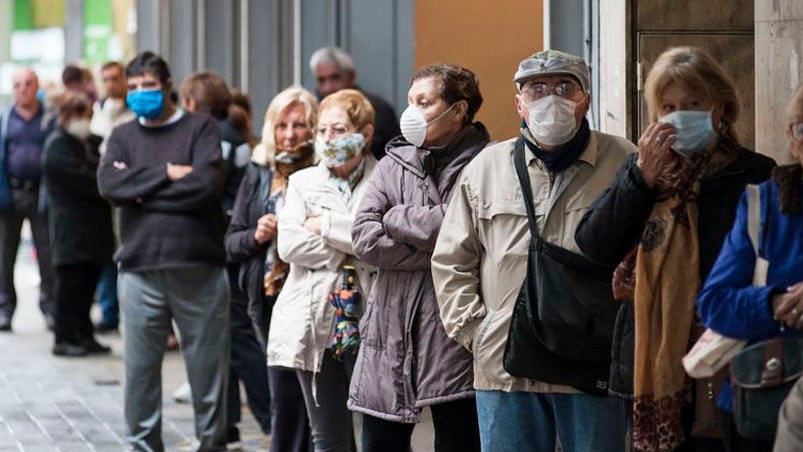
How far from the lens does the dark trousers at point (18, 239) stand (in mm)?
16156

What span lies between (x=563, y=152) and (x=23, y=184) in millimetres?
10740

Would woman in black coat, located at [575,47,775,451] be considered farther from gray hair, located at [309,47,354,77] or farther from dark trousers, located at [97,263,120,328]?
dark trousers, located at [97,263,120,328]

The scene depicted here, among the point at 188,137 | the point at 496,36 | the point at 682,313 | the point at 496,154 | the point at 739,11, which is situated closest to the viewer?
the point at 682,313

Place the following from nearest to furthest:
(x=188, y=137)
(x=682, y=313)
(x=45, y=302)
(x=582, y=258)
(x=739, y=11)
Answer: (x=682, y=313), (x=582, y=258), (x=739, y=11), (x=188, y=137), (x=45, y=302)

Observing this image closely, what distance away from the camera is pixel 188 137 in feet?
31.2

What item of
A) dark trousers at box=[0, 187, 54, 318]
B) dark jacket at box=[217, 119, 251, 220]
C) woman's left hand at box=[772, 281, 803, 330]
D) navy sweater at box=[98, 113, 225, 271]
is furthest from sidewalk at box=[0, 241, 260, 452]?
woman's left hand at box=[772, 281, 803, 330]

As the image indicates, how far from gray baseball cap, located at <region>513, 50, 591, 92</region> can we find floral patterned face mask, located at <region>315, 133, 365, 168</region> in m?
1.84

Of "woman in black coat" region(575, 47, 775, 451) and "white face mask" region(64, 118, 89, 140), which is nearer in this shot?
"woman in black coat" region(575, 47, 775, 451)

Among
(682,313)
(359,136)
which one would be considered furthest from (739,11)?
(682,313)

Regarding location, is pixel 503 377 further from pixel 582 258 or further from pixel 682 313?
pixel 682 313

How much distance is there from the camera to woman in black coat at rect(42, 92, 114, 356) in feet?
47.0

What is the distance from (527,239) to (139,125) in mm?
3964

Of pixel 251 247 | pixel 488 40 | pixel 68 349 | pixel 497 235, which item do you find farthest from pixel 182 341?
pixel 68 349

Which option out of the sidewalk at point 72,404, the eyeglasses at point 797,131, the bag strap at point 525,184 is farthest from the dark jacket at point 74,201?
the eyeglasses at point 797,131
